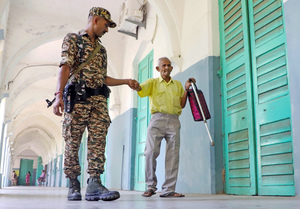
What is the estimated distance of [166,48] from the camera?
20.3 ft

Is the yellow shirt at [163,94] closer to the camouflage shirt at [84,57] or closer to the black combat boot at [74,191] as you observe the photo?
the camouflage shirt at [84,57]

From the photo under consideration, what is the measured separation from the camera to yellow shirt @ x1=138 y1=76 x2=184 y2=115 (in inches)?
147

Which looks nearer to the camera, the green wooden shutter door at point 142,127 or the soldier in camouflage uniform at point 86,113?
the soldier in camouflage uniform at point 86,113

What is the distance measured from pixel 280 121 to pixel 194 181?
1754mm

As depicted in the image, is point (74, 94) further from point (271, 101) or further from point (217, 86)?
point (217, 86)

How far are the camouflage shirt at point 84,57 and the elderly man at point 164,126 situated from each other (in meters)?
0.65

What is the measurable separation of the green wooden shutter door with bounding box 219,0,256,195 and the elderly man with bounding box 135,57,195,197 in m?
0.75

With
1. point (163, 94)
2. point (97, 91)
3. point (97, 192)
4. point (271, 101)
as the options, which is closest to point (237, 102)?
point (271, 101)

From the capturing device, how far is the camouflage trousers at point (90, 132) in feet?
9.34

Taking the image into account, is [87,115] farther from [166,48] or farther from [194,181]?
[166,48]

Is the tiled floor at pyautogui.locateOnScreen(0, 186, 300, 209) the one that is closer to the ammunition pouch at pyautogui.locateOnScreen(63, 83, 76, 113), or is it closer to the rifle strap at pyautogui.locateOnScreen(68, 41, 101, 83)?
the ammunition pouch at pyautogui.locateOnScreen(63, 83, 76, 113)

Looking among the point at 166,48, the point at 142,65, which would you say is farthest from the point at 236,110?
the point at 142,65

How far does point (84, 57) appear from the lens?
293 cm

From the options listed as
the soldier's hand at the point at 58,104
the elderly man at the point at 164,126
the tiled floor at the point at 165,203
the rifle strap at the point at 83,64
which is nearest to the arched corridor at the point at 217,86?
the tiled floor at the point at 165,203
